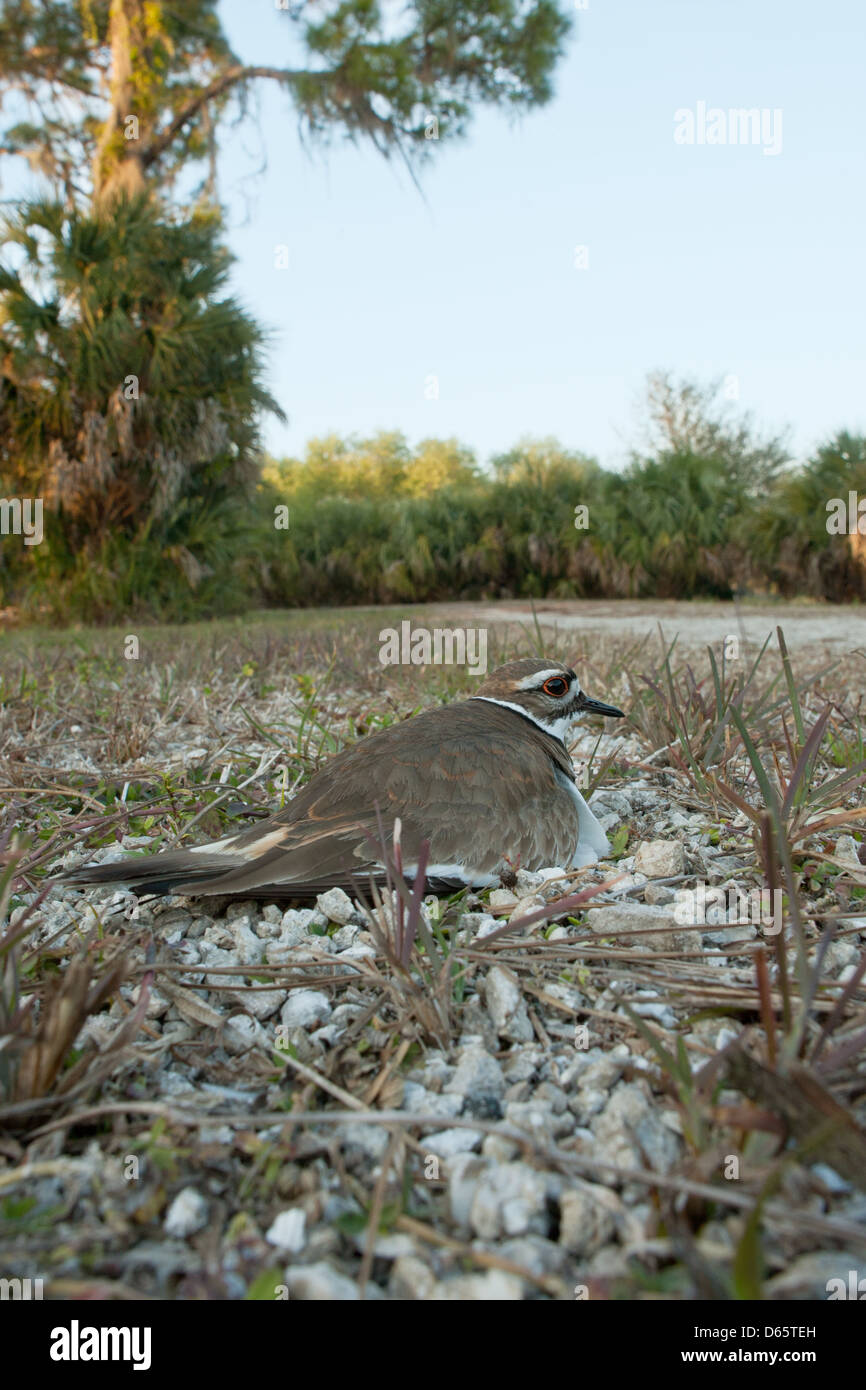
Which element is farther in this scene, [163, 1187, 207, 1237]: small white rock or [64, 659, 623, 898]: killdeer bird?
[64, 659, 623, 898]: killdeer bird

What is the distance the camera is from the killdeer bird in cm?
199

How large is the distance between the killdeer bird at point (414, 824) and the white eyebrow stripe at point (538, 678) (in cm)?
32

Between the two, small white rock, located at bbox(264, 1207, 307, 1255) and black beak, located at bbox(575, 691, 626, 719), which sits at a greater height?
black beak, located at bbox(575, 691, 626, 719)

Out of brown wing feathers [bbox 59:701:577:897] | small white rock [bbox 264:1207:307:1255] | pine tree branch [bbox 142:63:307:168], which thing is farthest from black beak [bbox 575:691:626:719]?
pine tree branch [bbox 142:63:307:168]

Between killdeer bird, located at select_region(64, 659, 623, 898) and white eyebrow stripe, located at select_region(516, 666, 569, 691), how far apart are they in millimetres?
317

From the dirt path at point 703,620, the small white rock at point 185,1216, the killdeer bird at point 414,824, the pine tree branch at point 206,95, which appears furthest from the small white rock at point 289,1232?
the pine tree branch at point 206,95

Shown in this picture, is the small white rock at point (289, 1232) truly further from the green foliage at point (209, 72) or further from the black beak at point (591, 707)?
the green foliage at point (209, 72)

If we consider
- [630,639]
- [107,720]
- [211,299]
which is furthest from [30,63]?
[107,720]

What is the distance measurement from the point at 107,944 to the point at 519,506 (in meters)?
18.6

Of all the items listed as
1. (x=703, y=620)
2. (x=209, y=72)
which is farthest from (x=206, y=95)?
(x=703, y=620)

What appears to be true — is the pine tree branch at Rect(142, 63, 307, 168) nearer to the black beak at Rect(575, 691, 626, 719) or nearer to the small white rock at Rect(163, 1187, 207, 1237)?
the black beak at Rect(575, 691, 626, 719)

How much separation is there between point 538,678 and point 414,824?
909 mm

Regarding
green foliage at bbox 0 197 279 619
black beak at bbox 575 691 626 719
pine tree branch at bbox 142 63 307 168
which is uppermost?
pine tree branch at bbox 142 63 307 168

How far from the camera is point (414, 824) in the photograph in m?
2.08
